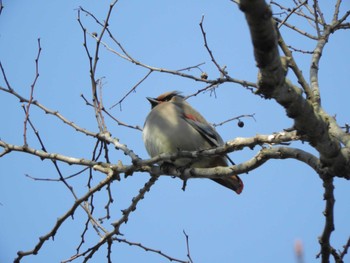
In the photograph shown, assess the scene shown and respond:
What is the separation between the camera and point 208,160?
5.04 metres

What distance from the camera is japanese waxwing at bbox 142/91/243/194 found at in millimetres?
5160

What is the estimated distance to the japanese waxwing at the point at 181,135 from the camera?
516cm

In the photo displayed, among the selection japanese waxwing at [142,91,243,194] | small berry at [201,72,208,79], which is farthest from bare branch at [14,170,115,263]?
small berry at [201,72,208,79]

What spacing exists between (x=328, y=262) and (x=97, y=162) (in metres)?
1.91

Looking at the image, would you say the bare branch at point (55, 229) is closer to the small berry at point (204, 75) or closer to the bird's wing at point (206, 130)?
the small berry at point (204, 75)

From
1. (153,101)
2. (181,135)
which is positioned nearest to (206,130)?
(181,135)

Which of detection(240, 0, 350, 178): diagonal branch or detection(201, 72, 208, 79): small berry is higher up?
detection(201, 72, 208, 79): small berry

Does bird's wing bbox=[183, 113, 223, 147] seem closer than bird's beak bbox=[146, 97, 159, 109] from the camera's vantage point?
Yes

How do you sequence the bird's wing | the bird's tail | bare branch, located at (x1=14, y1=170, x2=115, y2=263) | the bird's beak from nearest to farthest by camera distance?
bare branch, located at (x1=14, y1=170, x2=115, y2=263)
the bird's tail
the bird's wing
the bird's beak

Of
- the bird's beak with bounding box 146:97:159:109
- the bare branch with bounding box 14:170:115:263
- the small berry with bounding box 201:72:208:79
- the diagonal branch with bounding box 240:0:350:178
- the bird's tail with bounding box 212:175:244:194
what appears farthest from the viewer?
the bird's beak with bounding box 146:97:159:109

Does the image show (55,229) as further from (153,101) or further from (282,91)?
(153,101)

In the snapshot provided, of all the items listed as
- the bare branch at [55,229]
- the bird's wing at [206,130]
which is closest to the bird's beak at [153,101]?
the bird's wing at [206,130]

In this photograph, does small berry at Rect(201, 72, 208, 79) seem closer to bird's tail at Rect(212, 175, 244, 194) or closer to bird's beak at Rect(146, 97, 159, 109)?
bird's tail at Rect(212, 175, 244, 194)

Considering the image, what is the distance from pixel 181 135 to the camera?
519cm
